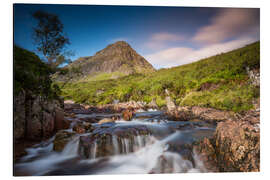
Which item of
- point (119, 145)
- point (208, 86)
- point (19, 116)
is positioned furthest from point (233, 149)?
point (19, 116)

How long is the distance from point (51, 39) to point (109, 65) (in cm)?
148

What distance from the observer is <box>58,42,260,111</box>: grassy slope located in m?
2.78

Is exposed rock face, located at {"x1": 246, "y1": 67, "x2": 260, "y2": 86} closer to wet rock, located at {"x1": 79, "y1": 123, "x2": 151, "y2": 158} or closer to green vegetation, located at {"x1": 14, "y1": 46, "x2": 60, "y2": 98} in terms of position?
wet rock, located at {"x1": 79, "y1": 123, "x2": 151, "y2": 158}

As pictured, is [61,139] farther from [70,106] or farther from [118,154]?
[118,154]

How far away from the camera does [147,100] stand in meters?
3.60

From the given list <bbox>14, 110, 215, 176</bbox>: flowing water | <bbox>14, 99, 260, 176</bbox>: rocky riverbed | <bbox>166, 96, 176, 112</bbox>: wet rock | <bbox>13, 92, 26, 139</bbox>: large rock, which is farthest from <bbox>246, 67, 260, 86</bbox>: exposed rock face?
<bbox>13, 92, 26, 139</bbox>: large rock

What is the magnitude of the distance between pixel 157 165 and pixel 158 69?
7.50 feet

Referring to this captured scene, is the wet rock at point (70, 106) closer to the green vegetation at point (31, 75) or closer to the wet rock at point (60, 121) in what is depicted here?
the wet rock at point (60, 121)

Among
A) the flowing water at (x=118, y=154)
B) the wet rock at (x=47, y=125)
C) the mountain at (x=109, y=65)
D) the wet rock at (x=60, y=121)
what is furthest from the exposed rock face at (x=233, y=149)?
the wet rock at (x=47, y=125)

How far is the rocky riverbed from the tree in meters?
1.58

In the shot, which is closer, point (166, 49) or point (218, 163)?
point (218, 163)

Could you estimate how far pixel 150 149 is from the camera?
7.89 ft

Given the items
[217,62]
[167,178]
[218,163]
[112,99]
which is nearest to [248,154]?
[218,163]
